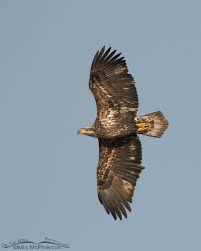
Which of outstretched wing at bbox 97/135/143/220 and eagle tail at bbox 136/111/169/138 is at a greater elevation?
eagle tail at bbox 136/111/169/138

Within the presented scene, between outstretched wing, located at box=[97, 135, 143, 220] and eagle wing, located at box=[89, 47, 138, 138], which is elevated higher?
eagle wing, located at box=[89, 47, 138, 138]

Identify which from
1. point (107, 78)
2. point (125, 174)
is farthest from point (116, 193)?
point (107, 78)

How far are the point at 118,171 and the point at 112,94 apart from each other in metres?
1.97

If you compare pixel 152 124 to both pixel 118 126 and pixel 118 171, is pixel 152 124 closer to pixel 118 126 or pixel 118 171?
pixel 118 126

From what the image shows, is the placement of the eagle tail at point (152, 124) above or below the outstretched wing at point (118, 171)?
above

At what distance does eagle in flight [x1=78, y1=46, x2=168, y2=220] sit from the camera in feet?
114

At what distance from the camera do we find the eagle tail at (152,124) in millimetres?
34969

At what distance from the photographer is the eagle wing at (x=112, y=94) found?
1364 inches

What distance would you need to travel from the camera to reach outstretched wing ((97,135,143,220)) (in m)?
35.0

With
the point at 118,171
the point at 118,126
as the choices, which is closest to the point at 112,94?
the point at 118,126

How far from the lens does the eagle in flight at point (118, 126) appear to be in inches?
1367

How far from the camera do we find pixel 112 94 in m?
34.9

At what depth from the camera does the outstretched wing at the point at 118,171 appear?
3500cm

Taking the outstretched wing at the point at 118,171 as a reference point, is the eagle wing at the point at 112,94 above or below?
above
